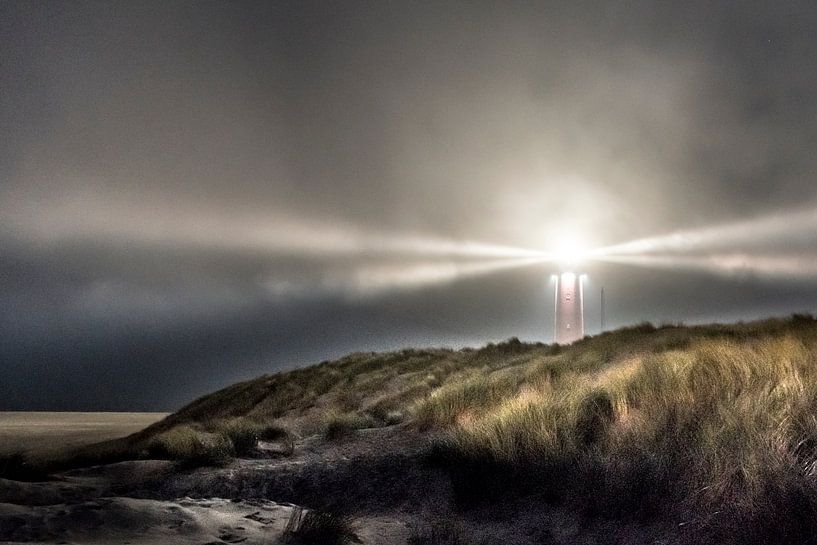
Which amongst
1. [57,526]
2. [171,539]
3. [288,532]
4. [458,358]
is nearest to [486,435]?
[288,532]

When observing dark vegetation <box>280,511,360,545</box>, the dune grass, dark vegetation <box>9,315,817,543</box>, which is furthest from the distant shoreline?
the dune grass

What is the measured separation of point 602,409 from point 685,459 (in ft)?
7.08

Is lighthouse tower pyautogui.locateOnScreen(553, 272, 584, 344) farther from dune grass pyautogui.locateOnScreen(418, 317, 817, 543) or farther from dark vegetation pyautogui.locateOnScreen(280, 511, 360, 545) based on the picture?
dark vegetation pyautogui.locateOnScreen(280, 511, 360, 545)

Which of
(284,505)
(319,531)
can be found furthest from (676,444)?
(284,505)

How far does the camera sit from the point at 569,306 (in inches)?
1433

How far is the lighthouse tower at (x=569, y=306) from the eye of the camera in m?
36.5

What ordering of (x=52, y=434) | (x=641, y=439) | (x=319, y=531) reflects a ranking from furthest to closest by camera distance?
(x=52, y=434), (x=641, y=439), (x=319, y=531)

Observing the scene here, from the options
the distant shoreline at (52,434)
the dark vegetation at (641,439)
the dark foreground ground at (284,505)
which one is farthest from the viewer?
the distant shoreline at (52,434)

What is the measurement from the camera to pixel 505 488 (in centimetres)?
582

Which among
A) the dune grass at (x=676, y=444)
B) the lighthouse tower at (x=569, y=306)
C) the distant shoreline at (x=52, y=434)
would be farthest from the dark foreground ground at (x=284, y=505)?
the lighthouse tower at (x=569, y=306)

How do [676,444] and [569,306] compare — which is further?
[569,306]

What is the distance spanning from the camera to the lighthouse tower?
120 feet

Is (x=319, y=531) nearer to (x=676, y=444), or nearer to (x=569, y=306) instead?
(x=676, y=444)

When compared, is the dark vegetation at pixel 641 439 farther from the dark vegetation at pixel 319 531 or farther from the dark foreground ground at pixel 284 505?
the dark foreground ground at pixel 284 505
